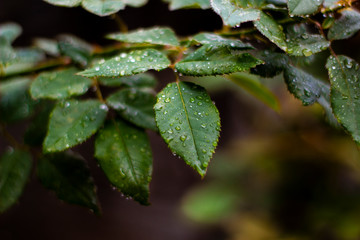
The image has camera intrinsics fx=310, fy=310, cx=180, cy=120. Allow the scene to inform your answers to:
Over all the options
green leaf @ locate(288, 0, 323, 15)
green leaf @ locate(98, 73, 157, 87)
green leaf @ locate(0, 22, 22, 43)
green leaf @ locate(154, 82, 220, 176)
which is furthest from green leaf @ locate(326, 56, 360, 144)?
green leaf @ locate(0, 22, 22, 43)

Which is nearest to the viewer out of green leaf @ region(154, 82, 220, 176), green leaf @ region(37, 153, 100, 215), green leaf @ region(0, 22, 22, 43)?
green leaf @ region(154, 82, 220, 176)

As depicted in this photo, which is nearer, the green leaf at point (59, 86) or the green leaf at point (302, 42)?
the green leaf at point (302, 42)

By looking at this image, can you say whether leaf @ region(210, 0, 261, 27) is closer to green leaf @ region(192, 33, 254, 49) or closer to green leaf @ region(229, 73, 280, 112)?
green leaf @ region(192, 33, 254, 49)

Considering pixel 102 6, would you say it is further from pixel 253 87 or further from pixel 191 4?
pixel 253 87

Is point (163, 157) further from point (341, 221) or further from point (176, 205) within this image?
point (341, 221)

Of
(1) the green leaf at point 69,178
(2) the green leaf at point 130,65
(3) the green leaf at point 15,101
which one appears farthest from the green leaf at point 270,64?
(3) the green leaf at point 15,101

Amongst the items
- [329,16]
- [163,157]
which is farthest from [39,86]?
[163,157]

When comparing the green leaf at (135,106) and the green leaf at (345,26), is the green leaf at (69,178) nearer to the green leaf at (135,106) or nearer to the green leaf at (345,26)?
the green leaf at (135,106)
